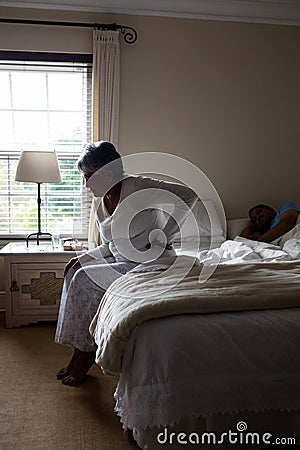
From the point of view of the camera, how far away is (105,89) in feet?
13.3

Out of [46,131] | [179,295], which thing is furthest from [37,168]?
[179,295]

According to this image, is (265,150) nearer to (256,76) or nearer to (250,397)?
(256,76)

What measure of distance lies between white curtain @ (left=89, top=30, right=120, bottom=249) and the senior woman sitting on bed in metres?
1.31

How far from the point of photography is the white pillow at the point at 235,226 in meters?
4.08

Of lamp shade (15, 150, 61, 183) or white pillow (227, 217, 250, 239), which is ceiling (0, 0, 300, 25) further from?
white pillow (227, 217, 250, 239)

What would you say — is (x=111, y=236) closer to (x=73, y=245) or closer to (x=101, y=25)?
(x=73, y=245)

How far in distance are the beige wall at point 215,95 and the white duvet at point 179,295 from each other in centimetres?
198

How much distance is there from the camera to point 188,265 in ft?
8.05

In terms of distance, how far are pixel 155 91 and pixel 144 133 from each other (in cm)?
36

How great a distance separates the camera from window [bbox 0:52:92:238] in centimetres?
412

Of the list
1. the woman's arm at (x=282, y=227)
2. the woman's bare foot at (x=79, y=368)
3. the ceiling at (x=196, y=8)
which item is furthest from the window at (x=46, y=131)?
the woman's bare foot at (x=79, y=368)

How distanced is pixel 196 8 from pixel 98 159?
216 centimetres

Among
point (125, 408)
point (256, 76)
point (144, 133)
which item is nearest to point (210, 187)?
point (144, 133)

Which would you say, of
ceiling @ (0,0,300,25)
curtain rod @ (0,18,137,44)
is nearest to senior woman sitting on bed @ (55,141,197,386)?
curtain rod @ (0,18,137,44)
